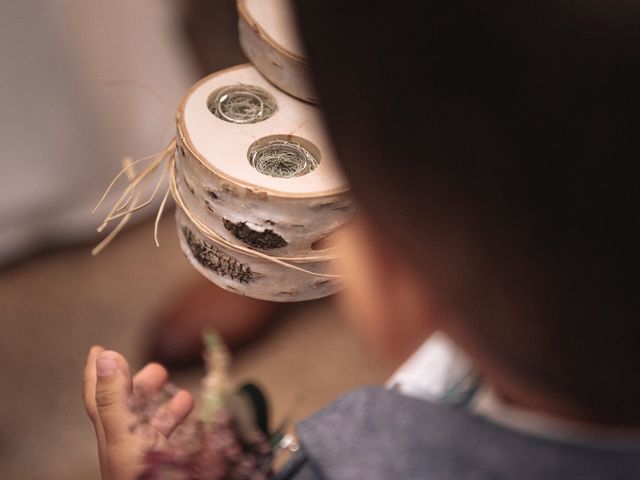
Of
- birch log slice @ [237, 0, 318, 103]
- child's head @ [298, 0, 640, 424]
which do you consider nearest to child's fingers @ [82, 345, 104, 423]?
birch log slice @ [237, 0, 318, 103]

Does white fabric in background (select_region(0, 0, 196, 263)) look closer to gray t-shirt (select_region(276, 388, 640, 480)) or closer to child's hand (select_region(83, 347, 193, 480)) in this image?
child's hand (select_region(83, 347, 193, 480))

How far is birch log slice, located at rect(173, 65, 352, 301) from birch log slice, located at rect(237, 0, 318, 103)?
0.05 ft

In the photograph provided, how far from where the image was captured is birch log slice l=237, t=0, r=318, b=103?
0.50 m

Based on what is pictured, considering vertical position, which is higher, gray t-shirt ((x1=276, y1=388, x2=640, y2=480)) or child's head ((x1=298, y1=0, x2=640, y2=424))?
child's head ((x1=298, y1=0, x2=640, y2=424))

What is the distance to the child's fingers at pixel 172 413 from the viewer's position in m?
0.65

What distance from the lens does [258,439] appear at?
618 millimetres

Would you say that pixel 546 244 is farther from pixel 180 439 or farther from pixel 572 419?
pixel 180 439

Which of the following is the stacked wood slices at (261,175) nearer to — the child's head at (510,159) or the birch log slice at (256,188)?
the birch log slice at (256,188)

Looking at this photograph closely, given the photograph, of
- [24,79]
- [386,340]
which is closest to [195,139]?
[386,340]

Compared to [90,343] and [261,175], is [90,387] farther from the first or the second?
[90,343]

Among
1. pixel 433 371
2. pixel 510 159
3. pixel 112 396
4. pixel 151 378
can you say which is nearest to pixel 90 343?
pixel 151 378

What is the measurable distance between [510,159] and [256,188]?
0.71 ft

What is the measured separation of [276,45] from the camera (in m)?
0.50

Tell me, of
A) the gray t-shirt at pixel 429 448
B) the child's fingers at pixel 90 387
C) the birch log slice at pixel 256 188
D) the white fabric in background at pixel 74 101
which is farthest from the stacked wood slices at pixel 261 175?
the white fabric in background at pixel 74 101
